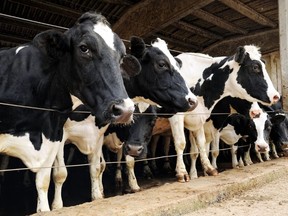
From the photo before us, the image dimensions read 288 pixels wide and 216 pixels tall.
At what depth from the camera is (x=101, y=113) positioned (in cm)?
264

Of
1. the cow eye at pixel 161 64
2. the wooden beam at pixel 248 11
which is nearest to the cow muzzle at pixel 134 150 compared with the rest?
the cow eye at pixel 161 64

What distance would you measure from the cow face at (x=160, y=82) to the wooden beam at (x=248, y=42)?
6.51 m

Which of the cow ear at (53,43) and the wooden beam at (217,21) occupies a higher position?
the wooden beam at (217,21)

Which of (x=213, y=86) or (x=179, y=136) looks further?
(x=213, y=86)

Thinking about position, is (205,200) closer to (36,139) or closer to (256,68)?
(36,139)

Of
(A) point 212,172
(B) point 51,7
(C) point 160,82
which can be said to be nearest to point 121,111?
(C) point 160,82

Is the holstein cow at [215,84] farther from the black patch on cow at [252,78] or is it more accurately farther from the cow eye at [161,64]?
the cow eye at [161,64]

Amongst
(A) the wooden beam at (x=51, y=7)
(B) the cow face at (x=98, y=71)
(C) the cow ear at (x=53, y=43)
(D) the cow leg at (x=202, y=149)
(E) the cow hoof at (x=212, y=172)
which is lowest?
(E) the cow hoof at (x=212, y=172)

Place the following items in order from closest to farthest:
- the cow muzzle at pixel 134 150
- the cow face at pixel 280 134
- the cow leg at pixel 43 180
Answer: the cow leg at pixel 43 180 → the cow muzzle at pixel 134 150 → the cow face at pixel 280 134

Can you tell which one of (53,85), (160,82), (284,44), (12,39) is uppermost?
(12,39)

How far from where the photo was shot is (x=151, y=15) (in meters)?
7.45

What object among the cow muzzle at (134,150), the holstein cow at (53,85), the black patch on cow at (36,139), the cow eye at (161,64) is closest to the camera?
the holstein cow at (53,85)

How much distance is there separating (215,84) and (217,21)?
3.65 metres

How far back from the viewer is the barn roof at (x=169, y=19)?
708 cm
